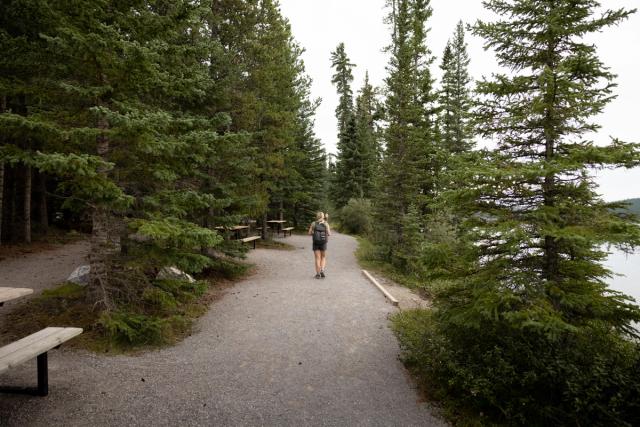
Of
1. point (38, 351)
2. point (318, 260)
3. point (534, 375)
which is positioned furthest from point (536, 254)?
point (318, 260)

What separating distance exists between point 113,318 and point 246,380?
2.69m

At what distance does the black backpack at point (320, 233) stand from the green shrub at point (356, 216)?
15.8m

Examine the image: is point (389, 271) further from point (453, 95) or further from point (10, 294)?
point (453, 95)

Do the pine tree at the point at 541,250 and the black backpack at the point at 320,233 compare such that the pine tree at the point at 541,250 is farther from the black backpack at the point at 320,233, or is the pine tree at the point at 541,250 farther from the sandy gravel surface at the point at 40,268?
the sandy gravel surface at the point at 40,268

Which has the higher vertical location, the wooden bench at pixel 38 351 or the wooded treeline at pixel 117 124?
the wooded treeline at pixel 117 124

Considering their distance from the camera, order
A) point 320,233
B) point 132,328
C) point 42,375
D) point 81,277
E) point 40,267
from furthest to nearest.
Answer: point 40,267
point 320,233
point 81,277
point 132,328
point 42,375

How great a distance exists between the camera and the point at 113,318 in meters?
5.51

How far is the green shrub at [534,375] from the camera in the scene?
332cm

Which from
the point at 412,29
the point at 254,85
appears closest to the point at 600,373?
the point at 254,85

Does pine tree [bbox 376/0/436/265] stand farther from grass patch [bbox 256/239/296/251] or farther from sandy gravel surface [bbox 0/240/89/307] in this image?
sandy gravel surface [bbox 0/240/89/307]

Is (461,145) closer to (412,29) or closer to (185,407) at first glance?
(412,29)

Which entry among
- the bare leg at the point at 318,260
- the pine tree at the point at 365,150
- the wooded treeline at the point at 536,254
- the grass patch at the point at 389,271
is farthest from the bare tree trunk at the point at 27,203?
the pine tree at the point at 365,150

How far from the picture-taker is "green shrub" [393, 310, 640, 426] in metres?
3.32

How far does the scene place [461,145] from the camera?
84.8ft
